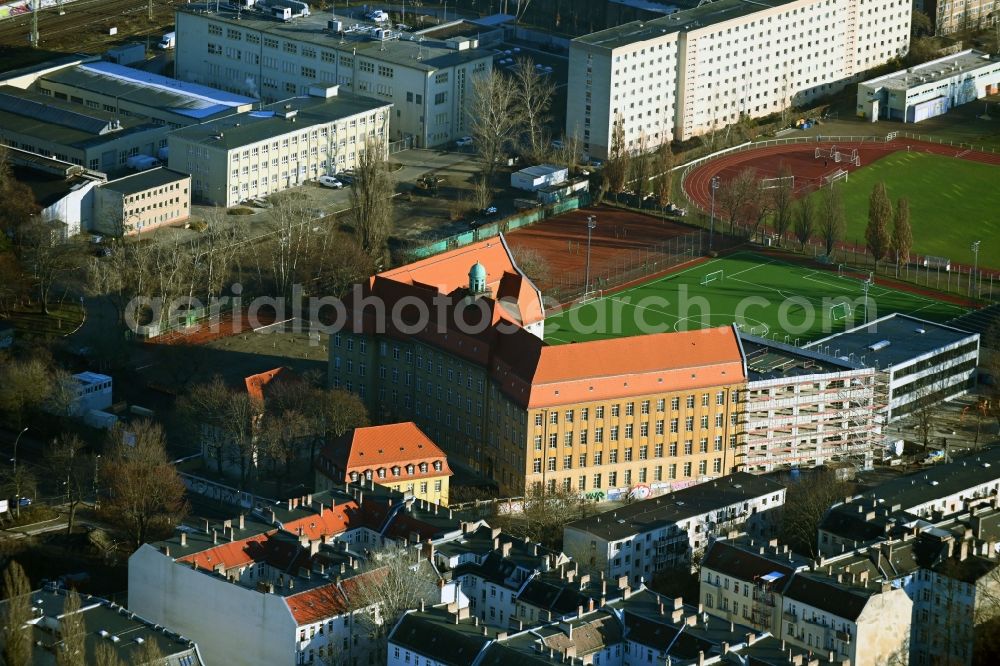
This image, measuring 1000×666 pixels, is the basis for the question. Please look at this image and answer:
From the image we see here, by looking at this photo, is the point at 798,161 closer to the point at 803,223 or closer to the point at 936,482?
the point at 803,223

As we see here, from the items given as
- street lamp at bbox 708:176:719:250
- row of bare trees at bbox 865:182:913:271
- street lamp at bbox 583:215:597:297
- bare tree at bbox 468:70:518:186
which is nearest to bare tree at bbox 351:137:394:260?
street lamp at bbox 583:215:597:297

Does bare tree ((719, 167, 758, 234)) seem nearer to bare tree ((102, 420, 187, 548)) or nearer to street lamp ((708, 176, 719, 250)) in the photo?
street lamp ((708, 176, 719, 250))

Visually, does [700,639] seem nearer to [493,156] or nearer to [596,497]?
[596,497]

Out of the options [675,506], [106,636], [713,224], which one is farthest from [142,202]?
[106,636]

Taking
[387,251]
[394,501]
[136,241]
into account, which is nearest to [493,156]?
[387,251]

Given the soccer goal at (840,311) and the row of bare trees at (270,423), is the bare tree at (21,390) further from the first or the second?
the soccer goal at (840,311)
